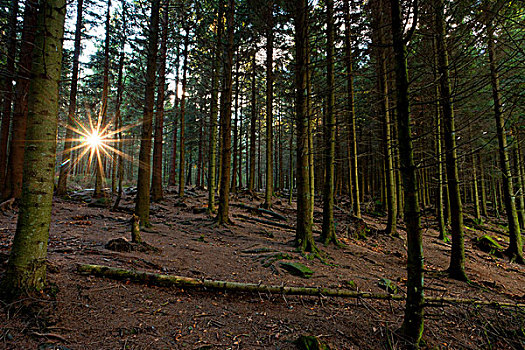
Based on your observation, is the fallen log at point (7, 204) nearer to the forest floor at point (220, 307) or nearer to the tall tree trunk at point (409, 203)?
the forest floor at point (220, 307)

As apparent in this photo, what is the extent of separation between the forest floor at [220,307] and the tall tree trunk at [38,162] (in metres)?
0.39

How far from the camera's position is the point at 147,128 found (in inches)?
304

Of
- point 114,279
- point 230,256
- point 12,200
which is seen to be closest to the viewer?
point 114,279

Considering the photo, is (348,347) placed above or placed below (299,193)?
below

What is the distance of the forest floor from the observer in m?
2.75

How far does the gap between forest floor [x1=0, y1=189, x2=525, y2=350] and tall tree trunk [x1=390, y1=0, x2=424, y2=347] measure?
25cm

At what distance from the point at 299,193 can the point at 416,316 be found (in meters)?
4.76

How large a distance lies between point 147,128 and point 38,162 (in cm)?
511

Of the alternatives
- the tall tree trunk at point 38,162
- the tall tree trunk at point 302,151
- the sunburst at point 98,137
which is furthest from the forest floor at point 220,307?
the sunburst at point 98,137

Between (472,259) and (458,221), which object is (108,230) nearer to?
Result: (458,221)

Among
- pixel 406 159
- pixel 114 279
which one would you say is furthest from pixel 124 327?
pixel 406 159

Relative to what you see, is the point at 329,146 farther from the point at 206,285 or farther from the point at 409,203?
the point at 206,285

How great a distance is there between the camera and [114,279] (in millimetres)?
3891

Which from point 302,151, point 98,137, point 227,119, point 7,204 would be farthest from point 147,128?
point 98,137
